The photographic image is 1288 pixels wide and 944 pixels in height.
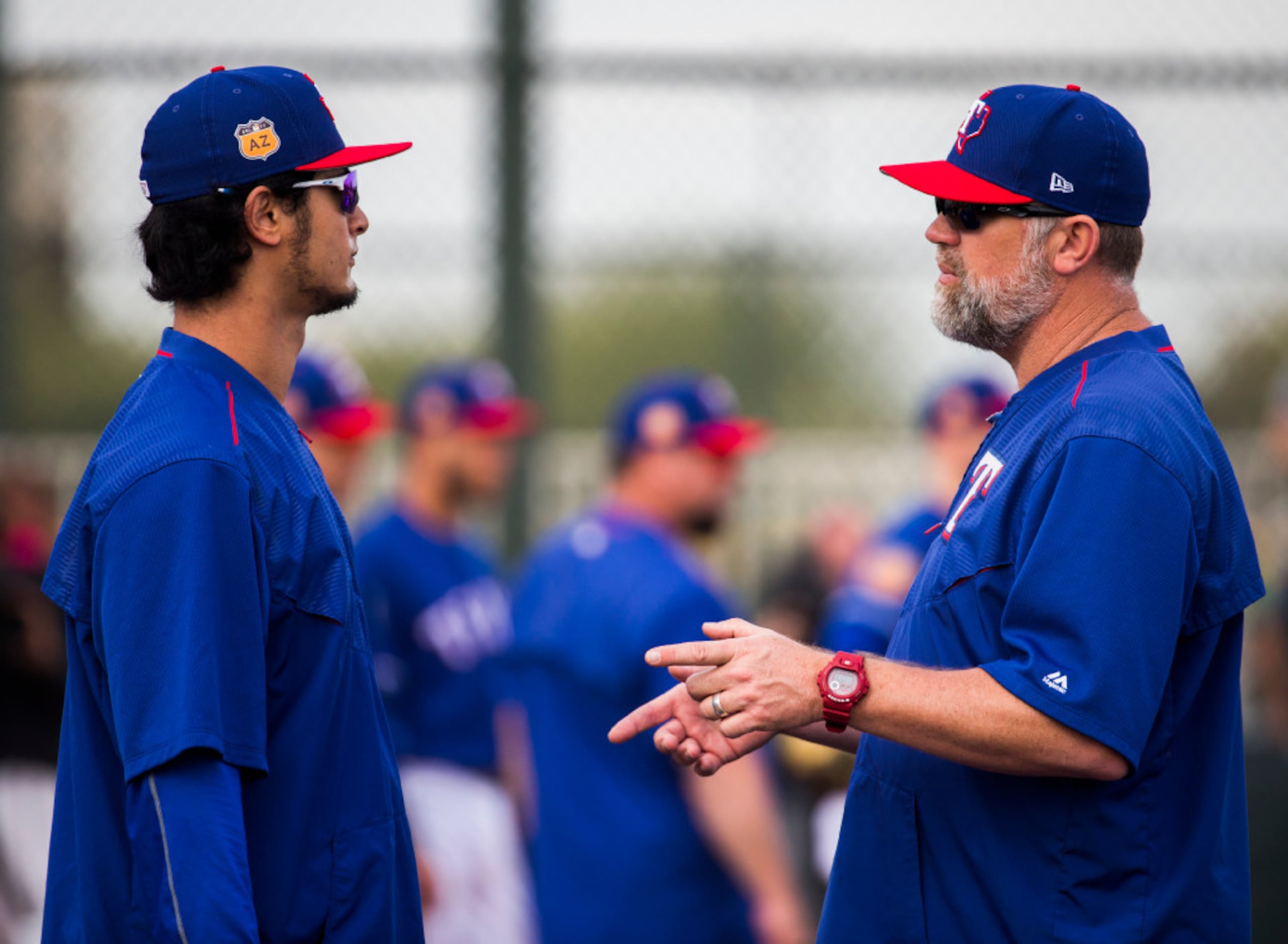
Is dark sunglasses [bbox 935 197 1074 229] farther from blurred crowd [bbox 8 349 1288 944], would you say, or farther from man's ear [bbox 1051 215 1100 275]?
blurred crowd [bbox 8 349 1288 944]

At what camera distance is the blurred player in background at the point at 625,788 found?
4379 mm

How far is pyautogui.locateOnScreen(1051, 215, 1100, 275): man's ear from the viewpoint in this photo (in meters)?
2.50

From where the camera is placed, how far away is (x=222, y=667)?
6.96 ft

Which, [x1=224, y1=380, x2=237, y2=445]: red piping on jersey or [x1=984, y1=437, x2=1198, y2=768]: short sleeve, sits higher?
[x1=224, y1=380, x2=237, y2=445]: red piping on jersey

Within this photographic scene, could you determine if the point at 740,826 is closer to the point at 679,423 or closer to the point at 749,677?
the point at 679,423

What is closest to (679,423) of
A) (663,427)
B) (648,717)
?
(663,427)

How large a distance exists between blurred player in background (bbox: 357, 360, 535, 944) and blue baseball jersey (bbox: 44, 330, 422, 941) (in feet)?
Result: 9.87

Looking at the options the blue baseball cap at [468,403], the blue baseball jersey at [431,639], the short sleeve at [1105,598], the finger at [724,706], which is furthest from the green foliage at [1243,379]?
the finger at [724,706]

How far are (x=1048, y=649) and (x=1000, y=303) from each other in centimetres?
72

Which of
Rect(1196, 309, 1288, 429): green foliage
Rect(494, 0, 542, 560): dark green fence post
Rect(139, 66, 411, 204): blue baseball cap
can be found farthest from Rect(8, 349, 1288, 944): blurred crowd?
Rect(139, 66, 411, 204): blue baseball cap

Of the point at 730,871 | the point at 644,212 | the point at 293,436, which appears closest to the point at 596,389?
the point at 644,212

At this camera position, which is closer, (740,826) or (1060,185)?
(1060,185)

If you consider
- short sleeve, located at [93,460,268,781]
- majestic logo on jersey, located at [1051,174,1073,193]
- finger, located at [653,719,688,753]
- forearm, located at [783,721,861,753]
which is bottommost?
forearm, located at [783,721,861,753]

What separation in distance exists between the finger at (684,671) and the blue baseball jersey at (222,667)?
0.55m
